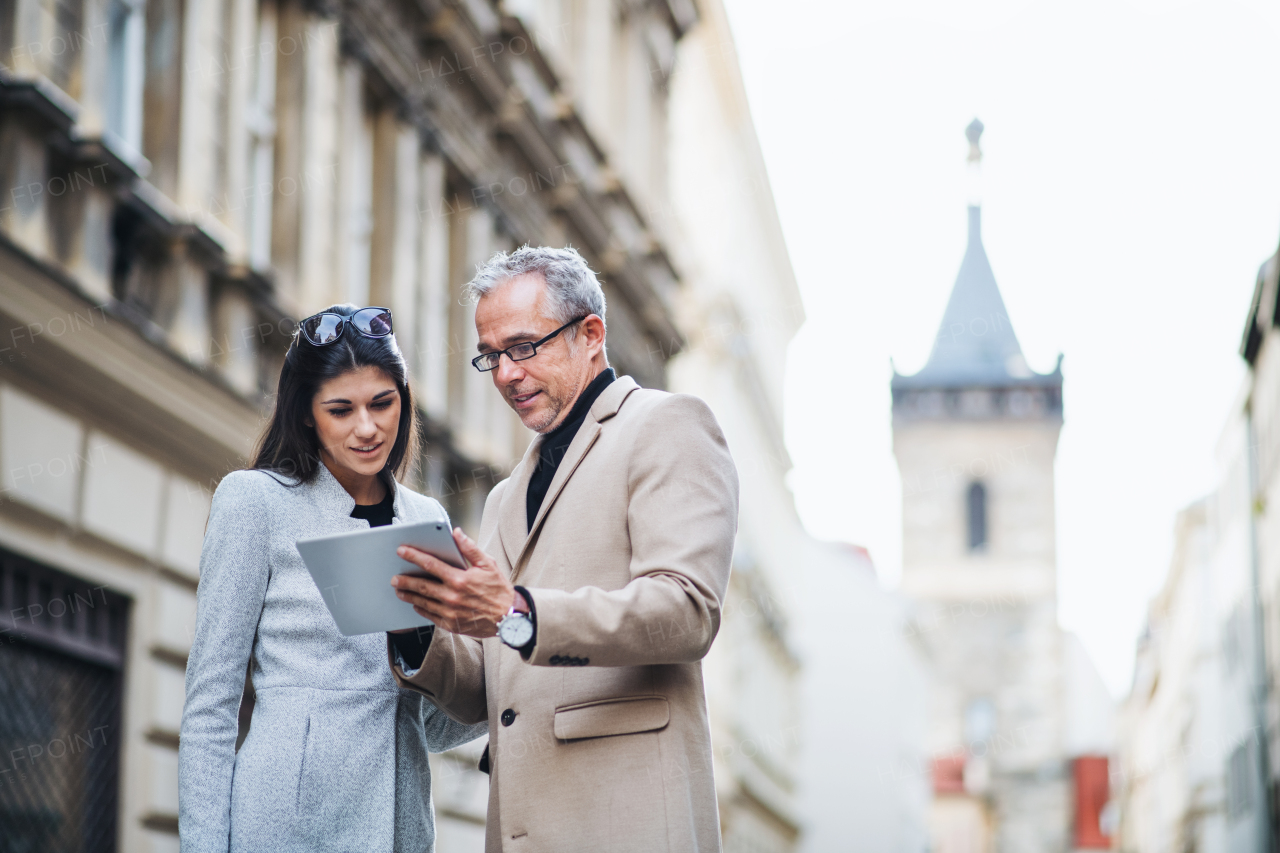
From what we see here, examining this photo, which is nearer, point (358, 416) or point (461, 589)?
point (461, 589)

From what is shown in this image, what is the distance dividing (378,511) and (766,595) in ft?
95.5

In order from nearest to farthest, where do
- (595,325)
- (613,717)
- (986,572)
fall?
(613,717)
(595,325)
(986,572)

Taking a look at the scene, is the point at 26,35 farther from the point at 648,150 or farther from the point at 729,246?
the point at 729,246

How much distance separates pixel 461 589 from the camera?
333 cm

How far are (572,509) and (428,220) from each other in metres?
10.5

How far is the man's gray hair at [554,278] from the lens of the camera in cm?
385

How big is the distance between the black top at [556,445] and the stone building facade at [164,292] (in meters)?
0.68

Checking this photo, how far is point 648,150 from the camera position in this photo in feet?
69.7

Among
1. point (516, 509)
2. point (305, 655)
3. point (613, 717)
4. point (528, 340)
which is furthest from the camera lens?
point (516, 509)

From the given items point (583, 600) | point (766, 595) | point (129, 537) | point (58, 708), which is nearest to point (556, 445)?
point (583, 600)

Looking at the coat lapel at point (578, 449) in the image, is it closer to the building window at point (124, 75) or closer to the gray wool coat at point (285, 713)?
the gray wool coat at point (285, 713)

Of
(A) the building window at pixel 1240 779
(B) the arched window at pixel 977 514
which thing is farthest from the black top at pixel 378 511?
(B) the arched window at pixel 977 514

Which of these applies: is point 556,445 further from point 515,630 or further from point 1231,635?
point 1231,635

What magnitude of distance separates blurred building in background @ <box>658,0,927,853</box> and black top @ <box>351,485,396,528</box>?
16762 millimetres
